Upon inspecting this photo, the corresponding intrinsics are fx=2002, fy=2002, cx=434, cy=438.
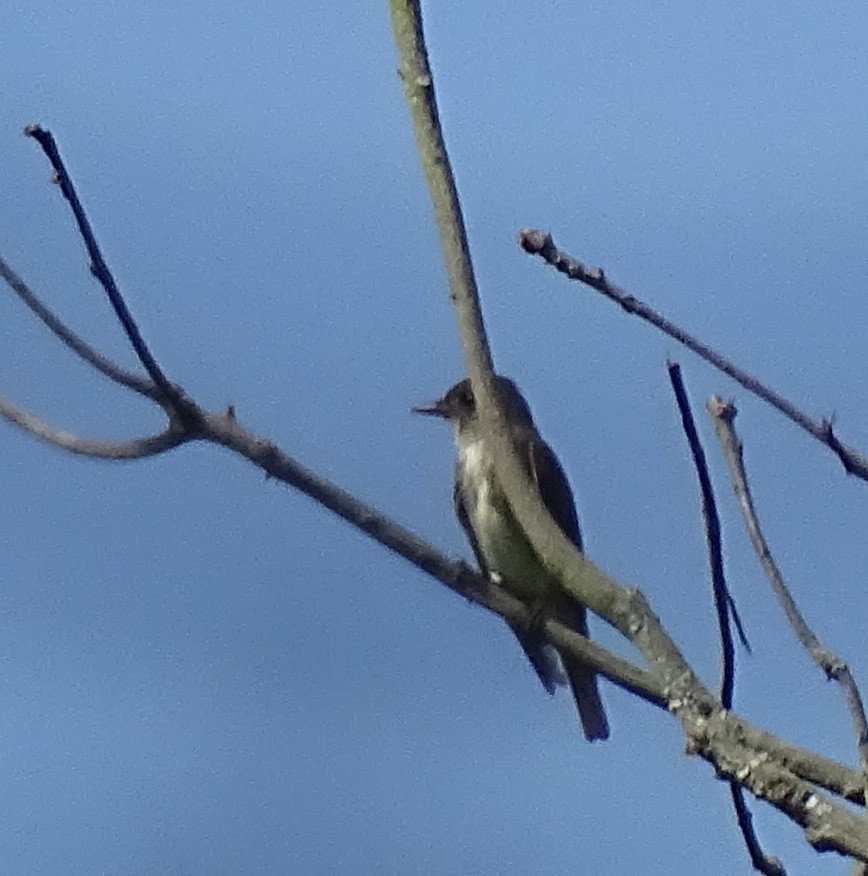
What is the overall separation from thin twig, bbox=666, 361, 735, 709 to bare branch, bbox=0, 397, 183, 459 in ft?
2.94

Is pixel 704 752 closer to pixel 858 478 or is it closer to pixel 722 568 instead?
pixel 722 568

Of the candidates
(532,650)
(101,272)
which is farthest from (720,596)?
(532,650)

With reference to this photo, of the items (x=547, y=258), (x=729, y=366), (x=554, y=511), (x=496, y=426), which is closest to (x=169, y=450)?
(x=496, y=426)

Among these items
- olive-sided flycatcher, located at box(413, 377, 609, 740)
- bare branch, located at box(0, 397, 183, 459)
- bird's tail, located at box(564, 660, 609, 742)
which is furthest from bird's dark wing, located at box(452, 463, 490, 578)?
bare branch, located at box(0, 397, 183, 459)

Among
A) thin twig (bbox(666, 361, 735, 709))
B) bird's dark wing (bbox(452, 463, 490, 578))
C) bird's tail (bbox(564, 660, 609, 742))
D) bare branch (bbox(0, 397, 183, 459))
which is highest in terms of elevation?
bird's dark wing (bbox(452, 463, 490, 578))

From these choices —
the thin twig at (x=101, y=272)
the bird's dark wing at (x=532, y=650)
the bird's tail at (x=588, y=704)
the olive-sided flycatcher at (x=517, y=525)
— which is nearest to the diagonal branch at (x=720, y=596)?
the thin twig at (x=101, y=272)

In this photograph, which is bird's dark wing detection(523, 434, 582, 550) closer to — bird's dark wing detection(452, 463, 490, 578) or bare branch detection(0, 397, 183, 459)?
bird's dark wing detection(452, 463, 490, 578)

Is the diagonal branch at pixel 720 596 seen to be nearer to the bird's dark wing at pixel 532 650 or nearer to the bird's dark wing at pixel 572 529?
the bird's dark wing at pixel 532 650

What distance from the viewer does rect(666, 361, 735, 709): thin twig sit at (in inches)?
108

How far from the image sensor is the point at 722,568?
2.91 metres

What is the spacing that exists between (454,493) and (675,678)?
5253 millimetres

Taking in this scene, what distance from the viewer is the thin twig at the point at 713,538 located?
2.75m

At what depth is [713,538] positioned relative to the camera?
2.88m

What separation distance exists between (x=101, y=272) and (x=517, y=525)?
4138 mm
